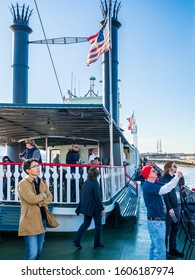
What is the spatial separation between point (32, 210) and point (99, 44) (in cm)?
533

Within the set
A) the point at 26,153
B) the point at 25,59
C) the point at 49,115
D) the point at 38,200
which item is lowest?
the point at 38,200

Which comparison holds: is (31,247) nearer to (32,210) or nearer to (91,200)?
(32,210)

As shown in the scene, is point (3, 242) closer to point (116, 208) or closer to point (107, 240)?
point (107, 240)

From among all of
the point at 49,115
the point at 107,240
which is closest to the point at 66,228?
the point at 107,240

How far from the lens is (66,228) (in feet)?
19.9

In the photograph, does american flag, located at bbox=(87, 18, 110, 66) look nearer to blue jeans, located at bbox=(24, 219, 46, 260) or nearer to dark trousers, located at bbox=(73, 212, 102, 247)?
dark trousers, located at bbox=(73, 212, 102, 247)

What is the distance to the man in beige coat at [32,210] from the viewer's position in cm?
368

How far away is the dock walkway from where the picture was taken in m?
4.84

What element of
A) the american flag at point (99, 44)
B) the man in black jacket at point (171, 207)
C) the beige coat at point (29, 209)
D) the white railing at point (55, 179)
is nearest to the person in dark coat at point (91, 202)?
the white railing at point (55, 179)

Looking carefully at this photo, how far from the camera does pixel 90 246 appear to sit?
5.37 m

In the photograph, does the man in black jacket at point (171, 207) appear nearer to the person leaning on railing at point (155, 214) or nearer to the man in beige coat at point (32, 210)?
the person leaning on railing at point (155, 214)

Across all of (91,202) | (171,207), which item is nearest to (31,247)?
(91,202)

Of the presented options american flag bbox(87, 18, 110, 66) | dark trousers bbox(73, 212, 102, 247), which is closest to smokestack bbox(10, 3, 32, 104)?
american flag bbox(87, 18, 110, 66)
